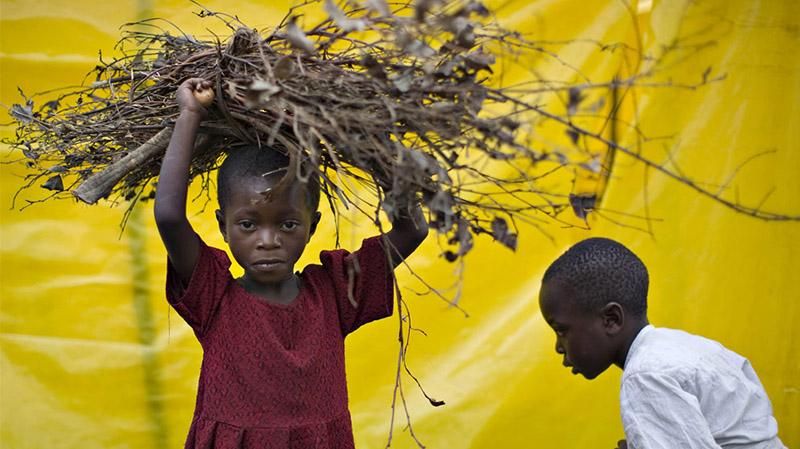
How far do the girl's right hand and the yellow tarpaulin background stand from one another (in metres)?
1.21

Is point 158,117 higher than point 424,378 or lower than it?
higher

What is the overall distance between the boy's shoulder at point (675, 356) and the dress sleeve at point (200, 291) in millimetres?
981

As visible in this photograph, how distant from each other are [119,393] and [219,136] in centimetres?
136

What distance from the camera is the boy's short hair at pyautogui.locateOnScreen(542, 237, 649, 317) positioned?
2615 mm

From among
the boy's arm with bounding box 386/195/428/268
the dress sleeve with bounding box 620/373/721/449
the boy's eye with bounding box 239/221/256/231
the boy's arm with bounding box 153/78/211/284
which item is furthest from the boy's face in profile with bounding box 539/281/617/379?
the boy's arm with bounding box 153/78/211/284

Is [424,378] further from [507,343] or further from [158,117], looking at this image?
[158,117]

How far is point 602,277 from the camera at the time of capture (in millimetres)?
2621

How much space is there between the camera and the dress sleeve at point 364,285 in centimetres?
257

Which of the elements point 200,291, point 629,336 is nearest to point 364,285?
point 200,291

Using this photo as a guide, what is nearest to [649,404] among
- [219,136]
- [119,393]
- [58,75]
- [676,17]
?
[219,136]

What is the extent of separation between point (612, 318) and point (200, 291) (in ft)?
A: 3.37

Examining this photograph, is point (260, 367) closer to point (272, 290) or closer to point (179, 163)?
point (272, 290)

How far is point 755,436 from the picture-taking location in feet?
7.98

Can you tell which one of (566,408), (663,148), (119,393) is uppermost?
(663,148)
